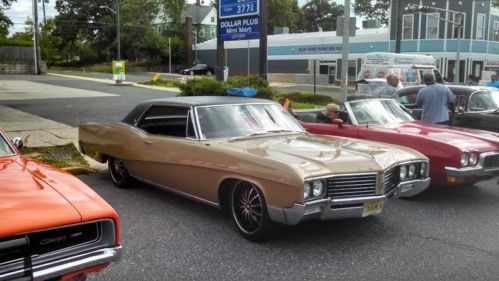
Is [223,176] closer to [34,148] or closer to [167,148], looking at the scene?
[167,148]

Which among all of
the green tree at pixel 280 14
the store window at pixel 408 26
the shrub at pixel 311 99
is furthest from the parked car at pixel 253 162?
the green tree at pixel 280 14

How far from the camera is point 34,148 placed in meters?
9.41

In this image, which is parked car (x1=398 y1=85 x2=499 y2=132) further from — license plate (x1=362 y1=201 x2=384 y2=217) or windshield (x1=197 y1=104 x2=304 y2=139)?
license plate (x1=362 y1=201 x2=384 y2=217)

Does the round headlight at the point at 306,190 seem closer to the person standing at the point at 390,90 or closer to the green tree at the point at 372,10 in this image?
the person standing at the point at 390,90

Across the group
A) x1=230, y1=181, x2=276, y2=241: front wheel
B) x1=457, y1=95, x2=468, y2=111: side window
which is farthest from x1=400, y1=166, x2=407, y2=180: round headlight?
x1=457, y1=95, x2=468, y2=111: side window

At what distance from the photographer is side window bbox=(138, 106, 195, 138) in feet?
19.7

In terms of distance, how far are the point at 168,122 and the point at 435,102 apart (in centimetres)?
509

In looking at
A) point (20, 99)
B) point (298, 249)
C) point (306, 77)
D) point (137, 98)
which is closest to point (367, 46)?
point (306, 77)

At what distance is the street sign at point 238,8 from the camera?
13.0 m

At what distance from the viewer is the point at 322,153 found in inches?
201

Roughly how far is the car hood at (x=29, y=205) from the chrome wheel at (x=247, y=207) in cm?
197

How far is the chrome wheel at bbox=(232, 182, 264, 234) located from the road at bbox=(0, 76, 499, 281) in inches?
6.3

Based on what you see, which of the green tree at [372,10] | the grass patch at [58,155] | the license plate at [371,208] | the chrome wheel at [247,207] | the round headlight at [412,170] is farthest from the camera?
the green tree at [372,10]

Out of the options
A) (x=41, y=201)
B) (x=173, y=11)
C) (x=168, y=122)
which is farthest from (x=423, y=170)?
(x=173, y=11)
